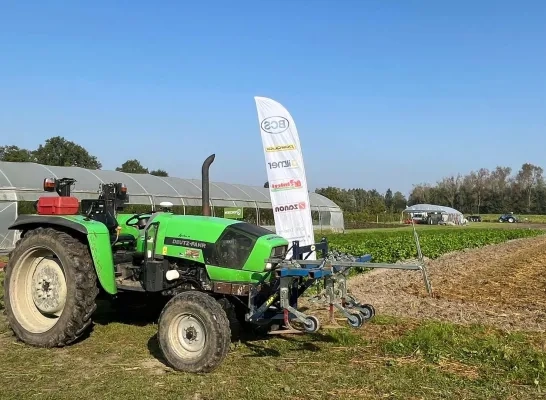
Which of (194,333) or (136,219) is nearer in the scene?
(194,333)

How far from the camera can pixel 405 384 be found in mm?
4988

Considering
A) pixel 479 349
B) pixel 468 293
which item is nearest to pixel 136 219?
pixel 479 349

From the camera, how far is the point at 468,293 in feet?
35.5

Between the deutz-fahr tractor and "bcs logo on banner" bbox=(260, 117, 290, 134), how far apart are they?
13.6 feet

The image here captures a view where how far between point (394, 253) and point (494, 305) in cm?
926

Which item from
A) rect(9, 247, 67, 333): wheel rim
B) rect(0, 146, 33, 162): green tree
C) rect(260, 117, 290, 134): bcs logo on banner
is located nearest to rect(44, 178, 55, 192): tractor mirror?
rect(9, 247, 67, 333): wheel rim

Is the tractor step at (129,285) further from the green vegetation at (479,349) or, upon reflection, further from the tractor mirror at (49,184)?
the green vegetation at (479,349)

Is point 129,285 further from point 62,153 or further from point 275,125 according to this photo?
point 62,153

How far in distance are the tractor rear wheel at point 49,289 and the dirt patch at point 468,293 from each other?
4.45 meters

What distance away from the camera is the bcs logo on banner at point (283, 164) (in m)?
10.6

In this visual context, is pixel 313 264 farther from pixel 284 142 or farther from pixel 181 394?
pixel 284 142

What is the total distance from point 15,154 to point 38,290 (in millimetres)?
53797

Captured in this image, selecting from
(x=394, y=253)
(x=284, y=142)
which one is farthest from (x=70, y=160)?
(x=284, y=142)

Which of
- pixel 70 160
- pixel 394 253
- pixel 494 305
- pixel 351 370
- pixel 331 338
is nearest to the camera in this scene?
pixel 351 370
